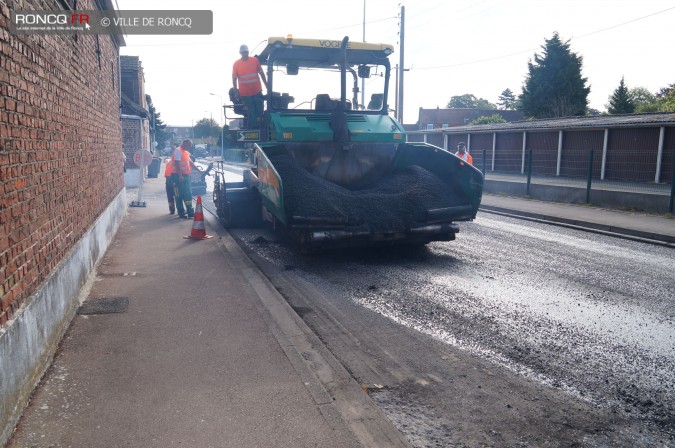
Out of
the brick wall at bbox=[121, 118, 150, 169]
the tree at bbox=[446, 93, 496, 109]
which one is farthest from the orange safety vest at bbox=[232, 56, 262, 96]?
the tree at bbox=[446, 93, 496, 109]

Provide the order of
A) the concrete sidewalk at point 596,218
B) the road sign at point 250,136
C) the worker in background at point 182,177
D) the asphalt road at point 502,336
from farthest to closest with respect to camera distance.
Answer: the worker in background at point 182,177 → the concrete sidewalk at point 596,218 → the road sign at point 250,136 → the asphalt road at point 502,336

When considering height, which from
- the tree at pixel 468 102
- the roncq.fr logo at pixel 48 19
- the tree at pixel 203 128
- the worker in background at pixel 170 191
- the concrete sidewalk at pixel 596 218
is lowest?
the concrete sidewalk at pixel 596 218

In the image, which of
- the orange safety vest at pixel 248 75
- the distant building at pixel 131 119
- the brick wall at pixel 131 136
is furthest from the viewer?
the brick wall at pixel 131 136

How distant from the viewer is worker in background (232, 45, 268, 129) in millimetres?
9891

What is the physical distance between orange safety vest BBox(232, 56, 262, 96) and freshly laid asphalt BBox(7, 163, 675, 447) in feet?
13.4

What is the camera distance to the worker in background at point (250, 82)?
32.4 ft

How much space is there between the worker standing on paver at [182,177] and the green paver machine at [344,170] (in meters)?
2.38

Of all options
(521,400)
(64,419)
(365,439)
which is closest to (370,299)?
(521,400)

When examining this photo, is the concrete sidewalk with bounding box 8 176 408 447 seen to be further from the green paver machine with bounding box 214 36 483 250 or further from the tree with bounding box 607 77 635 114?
the tree with bounding box 607 77 635 114

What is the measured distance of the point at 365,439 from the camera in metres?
3.21

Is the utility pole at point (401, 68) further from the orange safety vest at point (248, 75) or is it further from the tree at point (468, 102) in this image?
the tree at point (468, 102)

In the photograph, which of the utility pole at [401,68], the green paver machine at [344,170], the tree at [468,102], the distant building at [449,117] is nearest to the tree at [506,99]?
the tree at [468,102]

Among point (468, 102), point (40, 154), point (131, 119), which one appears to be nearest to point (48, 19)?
point (40, 154)

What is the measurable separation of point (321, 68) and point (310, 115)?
1.22 metres
